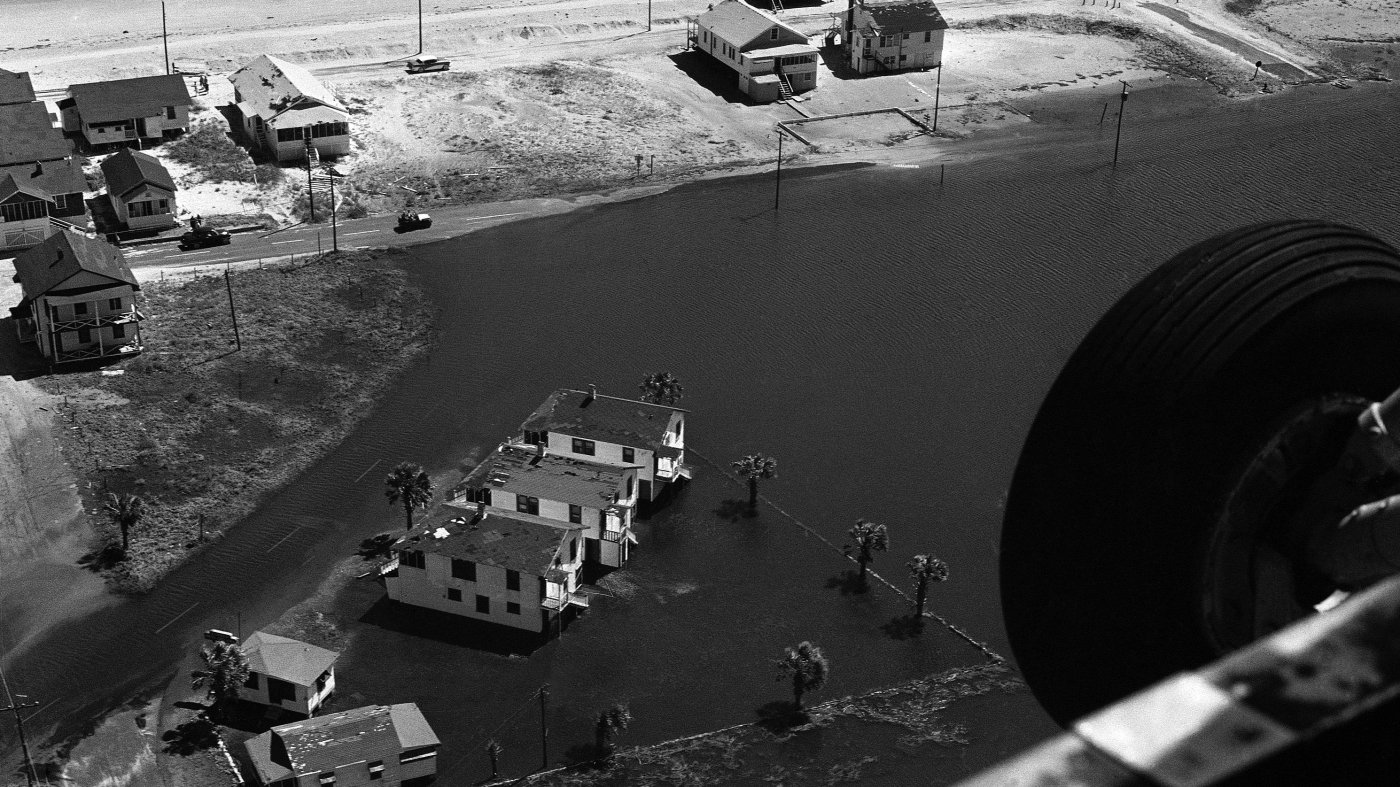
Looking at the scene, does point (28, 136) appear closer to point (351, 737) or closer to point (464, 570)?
point (464, 570)

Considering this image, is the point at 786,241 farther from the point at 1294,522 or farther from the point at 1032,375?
the point at 1294,522

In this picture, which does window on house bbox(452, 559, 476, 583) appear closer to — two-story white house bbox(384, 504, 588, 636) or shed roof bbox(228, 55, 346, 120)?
two-story white house bbox(384, 504, 588, 636)

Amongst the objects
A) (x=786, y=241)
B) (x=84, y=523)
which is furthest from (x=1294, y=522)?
(x=786, y=241)

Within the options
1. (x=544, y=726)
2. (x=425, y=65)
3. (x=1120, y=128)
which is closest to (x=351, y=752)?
(x=544, y=726)

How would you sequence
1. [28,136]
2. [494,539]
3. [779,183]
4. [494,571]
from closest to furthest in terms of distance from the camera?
[494,571] → [494,539] → [28,136] → [779,183]

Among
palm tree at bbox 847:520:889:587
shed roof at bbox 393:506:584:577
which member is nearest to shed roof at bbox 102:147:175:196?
shed roof at bbox 393:506:584:577

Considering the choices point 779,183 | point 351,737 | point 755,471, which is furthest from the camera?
point 779,183

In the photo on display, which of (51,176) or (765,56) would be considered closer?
(51,176)
